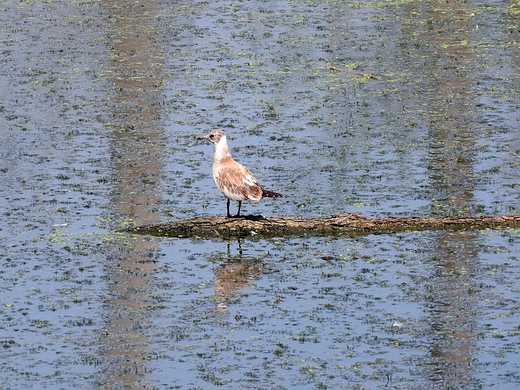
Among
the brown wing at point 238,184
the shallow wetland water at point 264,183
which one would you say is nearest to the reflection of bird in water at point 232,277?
the shallow wetland water at point 264,183

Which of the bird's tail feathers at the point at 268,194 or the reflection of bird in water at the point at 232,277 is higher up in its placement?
the bird's tail feathers at the point at 268,194

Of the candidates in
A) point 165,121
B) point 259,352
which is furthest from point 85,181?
point 259,352

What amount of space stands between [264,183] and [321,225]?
1665mm

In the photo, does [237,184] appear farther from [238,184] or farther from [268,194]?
[268,194]

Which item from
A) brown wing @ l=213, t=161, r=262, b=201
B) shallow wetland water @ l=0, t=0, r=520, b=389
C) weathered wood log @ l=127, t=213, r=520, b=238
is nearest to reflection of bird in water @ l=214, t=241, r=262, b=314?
shallow wetland water @ l=0, t=0, r=520, b=389

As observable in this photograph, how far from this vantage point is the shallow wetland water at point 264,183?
842cm

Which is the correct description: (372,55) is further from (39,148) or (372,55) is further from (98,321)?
(98,321)

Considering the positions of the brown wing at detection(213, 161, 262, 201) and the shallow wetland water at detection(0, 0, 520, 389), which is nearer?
the shallow wetland water at detection(0, 0, 520, 389)

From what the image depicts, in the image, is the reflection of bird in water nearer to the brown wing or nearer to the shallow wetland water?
the shallow wetland water

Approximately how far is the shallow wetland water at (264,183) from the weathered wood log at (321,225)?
114 millimetres

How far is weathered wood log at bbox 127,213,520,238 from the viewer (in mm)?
10523

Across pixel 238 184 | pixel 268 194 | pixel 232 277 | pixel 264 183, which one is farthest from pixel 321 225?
pixel 264 183

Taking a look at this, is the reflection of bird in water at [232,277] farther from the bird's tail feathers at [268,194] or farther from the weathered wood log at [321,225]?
the bird's tail feathers at [268,194]

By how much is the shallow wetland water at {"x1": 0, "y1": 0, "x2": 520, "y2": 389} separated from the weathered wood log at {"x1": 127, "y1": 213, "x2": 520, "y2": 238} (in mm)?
114
